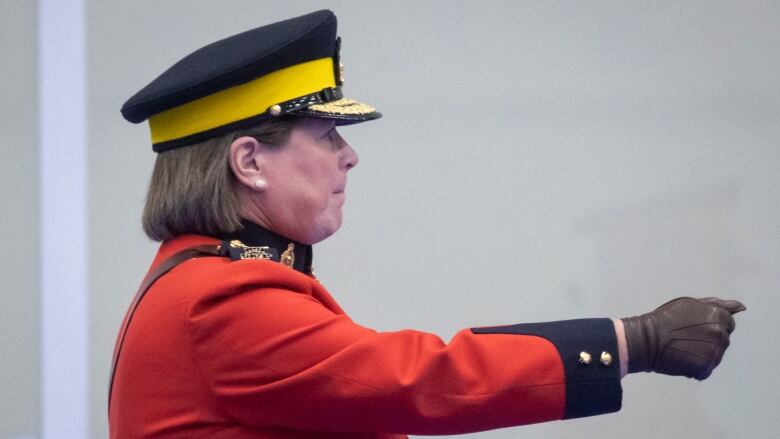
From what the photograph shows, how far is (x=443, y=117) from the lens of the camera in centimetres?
223

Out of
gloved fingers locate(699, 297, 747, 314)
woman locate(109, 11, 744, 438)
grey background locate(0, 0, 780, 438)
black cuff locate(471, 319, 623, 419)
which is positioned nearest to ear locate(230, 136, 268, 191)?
woman locate(109, 11, 744, 438)

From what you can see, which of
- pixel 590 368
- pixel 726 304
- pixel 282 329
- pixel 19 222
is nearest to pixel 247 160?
pixel 282 329

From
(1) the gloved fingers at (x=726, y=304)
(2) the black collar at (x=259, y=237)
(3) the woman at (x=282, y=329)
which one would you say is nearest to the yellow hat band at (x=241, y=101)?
(3) the woman at (x=282, y=329)

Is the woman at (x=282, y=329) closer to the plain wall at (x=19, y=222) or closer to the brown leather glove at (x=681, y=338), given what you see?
the brown leather glove at (x=681, y=338)

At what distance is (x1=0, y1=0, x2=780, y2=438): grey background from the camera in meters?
2.18

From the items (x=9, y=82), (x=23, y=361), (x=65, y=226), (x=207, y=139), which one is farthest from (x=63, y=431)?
(x=207, y=139)

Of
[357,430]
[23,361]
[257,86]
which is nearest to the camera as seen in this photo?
[357,430]

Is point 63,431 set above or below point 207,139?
below

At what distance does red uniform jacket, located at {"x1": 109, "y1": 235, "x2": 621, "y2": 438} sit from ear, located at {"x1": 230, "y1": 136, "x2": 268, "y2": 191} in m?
0.14

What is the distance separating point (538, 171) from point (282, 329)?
1151 millimetres

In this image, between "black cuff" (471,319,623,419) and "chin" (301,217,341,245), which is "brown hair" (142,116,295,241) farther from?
"black cuff" (471,319,623,419)

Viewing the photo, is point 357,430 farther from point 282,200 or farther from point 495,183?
point 495,183

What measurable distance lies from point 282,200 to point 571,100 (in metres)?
1.02

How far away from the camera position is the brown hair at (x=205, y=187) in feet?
4.45
